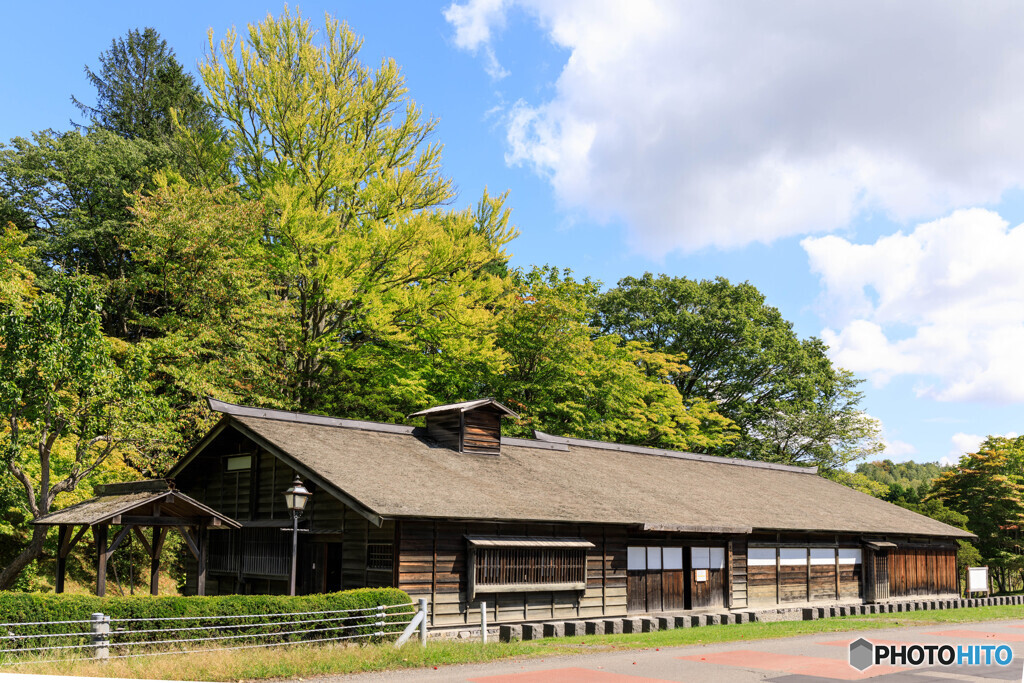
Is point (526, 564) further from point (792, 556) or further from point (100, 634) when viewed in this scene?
point (792, 556)

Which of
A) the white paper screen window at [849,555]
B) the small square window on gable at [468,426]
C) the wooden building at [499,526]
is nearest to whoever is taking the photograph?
the wooden building at [499,526]

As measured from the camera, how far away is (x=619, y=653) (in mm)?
18047

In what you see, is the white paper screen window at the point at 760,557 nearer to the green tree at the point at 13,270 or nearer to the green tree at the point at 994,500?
the green tree at the point at 994,500

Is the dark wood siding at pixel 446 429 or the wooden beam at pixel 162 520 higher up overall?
the dark wood siding at pixel 446 429

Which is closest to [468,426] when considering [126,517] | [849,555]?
[126,517]

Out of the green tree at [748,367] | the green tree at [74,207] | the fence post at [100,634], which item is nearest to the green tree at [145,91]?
the green tree at [74,207]

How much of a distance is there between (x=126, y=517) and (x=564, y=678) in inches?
404

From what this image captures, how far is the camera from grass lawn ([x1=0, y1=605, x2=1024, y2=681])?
13391mm

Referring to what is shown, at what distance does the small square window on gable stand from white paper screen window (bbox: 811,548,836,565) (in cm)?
1326

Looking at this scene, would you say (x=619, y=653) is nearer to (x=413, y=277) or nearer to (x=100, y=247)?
(x=413, y=277)

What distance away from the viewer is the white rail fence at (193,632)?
14.1m

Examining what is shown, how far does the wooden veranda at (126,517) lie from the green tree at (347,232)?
14.7 metres

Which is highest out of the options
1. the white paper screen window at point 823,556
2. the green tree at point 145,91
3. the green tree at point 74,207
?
the green tree at point 145,91

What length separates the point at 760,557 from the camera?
29.2 metres
